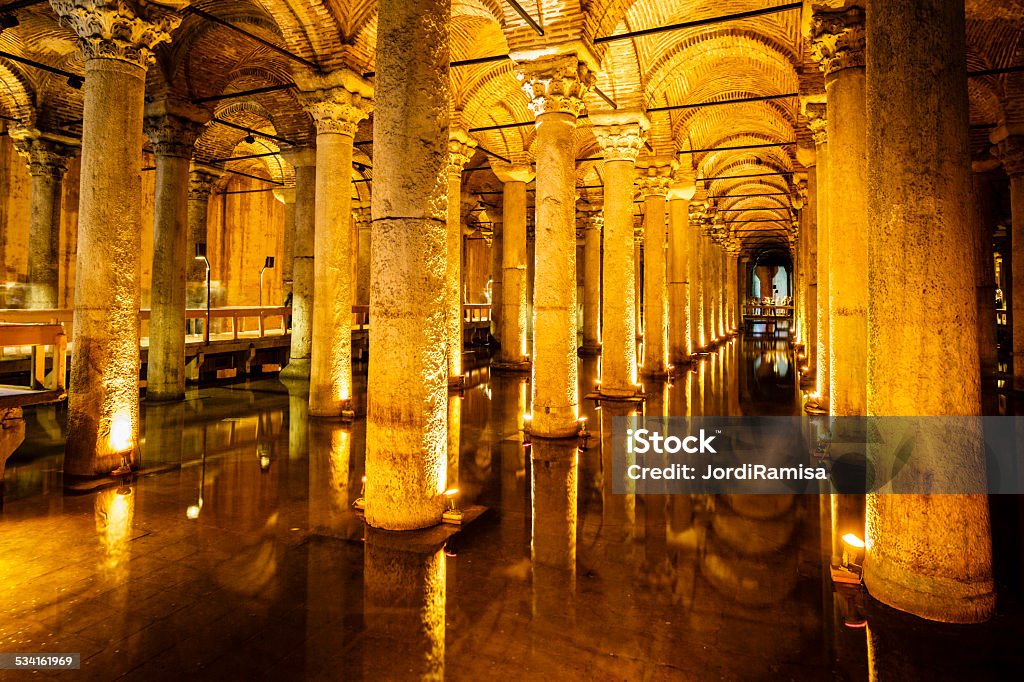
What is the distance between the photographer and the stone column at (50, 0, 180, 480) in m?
5.45

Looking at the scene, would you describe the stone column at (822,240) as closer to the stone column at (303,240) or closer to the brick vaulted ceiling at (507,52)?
the brick vaulted ceiling at (507,52)

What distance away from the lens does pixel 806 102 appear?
28.1ft

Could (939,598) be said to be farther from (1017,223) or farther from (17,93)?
(17,93)

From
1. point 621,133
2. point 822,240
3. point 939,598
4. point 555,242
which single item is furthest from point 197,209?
point 939,598

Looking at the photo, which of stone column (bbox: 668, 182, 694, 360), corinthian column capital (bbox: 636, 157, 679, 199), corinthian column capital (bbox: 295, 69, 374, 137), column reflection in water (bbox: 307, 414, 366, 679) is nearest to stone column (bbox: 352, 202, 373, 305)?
corinthian column capital (bbox: 636, 157, 679, 199)

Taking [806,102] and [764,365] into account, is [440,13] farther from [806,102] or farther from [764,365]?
[764,365]

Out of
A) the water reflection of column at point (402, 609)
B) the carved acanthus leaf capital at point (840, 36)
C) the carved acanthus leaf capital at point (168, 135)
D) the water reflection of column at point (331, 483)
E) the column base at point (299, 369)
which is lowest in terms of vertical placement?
the water reflection of column at point (402, 609)

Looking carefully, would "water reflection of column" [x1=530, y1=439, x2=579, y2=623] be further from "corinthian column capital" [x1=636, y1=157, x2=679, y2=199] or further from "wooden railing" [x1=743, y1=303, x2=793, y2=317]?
"wooden railing" [x1=743, y1=303, x2=793, y2=317]

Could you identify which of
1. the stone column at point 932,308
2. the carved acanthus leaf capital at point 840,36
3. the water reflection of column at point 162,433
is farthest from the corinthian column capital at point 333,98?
the stone column at point 932,308

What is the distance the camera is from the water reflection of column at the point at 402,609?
8.54ft

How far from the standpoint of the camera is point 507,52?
36.1ft

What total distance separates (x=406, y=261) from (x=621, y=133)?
6939mm

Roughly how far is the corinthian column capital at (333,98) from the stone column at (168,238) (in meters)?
2.71

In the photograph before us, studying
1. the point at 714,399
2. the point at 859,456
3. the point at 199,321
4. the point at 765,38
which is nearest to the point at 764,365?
the point at 714,399
